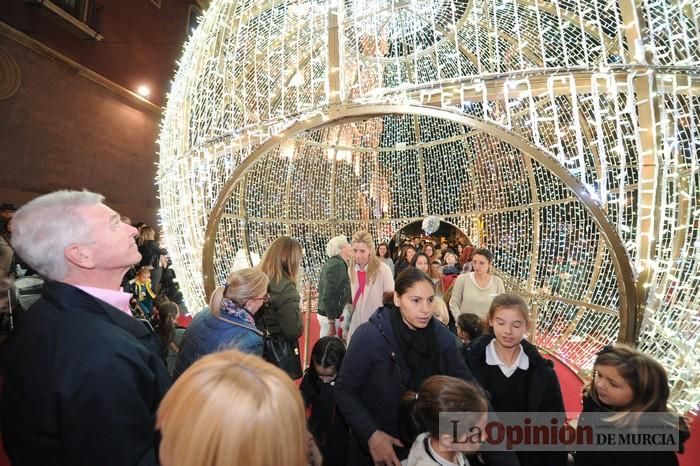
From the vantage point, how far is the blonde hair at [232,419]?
65cm

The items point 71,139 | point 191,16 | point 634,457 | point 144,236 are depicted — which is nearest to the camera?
point 634,457

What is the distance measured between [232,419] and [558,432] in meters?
1.76

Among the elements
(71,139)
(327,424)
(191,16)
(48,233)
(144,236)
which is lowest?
(327,424)

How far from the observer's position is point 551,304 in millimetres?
3938

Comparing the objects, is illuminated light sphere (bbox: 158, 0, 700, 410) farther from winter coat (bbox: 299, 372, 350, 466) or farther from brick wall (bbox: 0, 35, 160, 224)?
brick wall (bbox: 0, 35, 160, 224)

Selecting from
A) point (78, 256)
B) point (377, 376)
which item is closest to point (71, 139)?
point (78, 256)

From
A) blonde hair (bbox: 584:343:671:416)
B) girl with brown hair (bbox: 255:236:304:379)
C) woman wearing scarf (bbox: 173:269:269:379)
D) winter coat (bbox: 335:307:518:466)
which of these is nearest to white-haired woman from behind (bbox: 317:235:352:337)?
girl with brown hair (bbox: 255:236:304:379)

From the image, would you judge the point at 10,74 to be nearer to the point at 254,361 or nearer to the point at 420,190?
the point at 420,190

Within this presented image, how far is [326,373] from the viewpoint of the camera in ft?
7.66

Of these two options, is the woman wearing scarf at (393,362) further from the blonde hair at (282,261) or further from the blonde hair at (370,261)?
the blonde hair at (370,261)

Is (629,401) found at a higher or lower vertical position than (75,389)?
lower

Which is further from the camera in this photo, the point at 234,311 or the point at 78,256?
the point at 234,311

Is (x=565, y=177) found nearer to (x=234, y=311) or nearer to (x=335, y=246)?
(x=234, y=311)

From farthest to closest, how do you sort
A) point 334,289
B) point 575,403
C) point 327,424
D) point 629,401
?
point 334,289 → point 575,403 → point 327,424 → point 629,401
